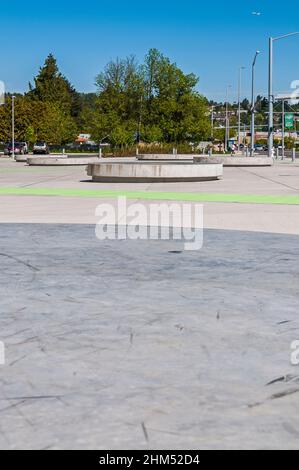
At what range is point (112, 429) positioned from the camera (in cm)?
367

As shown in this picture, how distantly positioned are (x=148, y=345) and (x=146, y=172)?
21083 millimetres

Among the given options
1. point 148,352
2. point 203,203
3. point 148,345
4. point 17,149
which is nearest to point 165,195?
point 203,203

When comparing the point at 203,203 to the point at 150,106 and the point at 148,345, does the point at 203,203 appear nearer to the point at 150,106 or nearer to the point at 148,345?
the point at 148,345

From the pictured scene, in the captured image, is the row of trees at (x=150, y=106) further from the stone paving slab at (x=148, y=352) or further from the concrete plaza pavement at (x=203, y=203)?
the stone paving slab at (x=148, y=352)

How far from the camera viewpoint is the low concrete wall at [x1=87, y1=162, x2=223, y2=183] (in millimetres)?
25906

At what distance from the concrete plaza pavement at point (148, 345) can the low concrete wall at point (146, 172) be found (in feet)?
50.0

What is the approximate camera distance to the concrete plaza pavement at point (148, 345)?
146 inches

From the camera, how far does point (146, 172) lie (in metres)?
26.1

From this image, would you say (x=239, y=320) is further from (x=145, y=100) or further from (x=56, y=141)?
(x=56, y=141)

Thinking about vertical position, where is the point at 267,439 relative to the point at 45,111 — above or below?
below

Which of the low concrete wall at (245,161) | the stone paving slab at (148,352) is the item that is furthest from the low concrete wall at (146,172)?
the low concrete wall at (245,161)

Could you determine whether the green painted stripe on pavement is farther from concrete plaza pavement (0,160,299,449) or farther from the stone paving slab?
the stone paving slab
